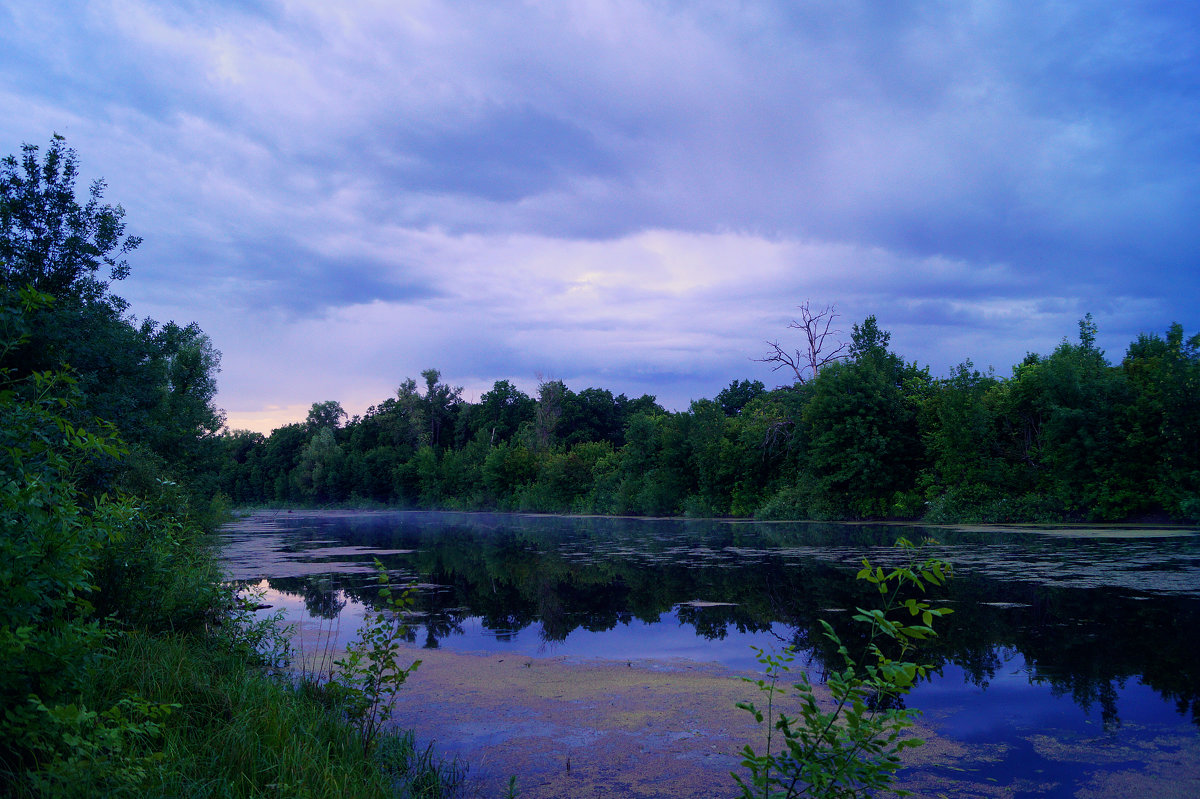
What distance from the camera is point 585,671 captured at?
6898 millimetres

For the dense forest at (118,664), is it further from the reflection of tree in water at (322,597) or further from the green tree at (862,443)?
the green tree at (862,443)

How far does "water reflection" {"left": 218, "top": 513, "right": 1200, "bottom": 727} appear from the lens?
6613mm

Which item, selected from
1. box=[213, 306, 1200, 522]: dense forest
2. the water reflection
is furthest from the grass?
box=[213, 306, 1200, 522]: dense forest

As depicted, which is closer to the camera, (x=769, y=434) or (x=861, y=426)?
(x=861, y=426)

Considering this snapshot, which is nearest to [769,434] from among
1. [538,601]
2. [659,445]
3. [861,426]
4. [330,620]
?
[861,426]

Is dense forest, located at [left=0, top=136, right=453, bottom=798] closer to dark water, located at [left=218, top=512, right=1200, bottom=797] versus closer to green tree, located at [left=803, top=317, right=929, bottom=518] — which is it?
dark water, located at [left=218, top=512, right=1200, bottom=797]

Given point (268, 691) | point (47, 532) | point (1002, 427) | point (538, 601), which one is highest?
point (1002, 427)

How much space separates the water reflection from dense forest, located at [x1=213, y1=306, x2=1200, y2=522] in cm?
310

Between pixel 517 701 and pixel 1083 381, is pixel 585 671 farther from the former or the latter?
pixel 1083 381

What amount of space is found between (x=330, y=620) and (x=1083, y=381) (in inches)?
922

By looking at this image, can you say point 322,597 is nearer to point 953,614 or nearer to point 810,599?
point 810,599

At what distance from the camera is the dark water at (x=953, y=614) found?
4996 mm

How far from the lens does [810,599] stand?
1015 centimetres

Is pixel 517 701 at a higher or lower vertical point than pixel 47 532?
lower
